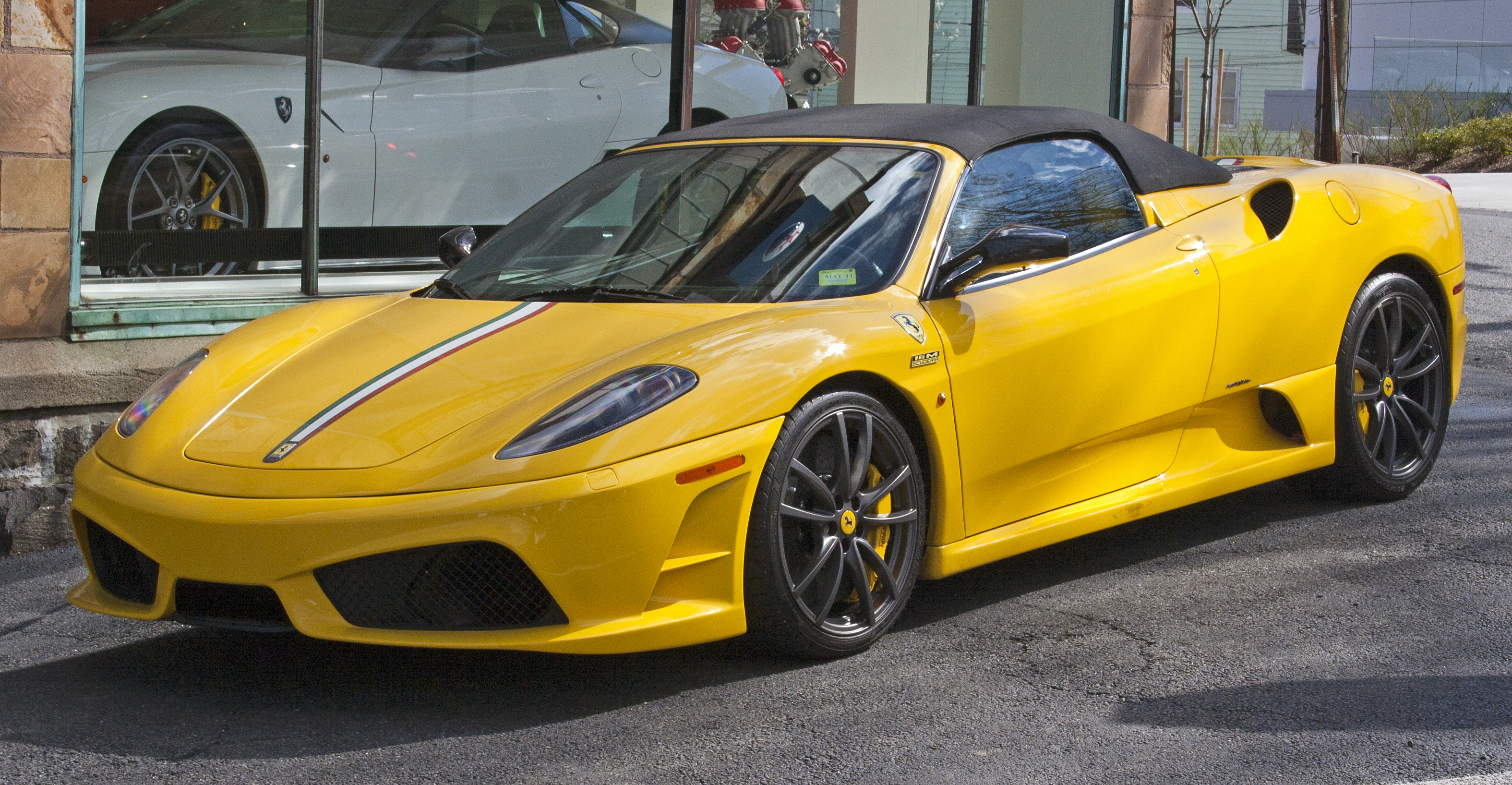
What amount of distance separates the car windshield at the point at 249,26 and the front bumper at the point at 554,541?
3727mm

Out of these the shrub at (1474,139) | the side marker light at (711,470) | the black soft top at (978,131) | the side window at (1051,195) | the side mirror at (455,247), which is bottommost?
the side marker light at (711,470)

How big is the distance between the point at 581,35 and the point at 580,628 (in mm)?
5157

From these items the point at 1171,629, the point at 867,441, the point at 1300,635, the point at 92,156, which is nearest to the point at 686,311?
the point at 867,441

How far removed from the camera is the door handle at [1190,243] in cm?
438

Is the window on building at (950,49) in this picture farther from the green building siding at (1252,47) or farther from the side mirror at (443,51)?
the green building siding at (1252,47)

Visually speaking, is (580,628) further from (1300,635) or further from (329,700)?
(1300,635)

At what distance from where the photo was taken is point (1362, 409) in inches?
196

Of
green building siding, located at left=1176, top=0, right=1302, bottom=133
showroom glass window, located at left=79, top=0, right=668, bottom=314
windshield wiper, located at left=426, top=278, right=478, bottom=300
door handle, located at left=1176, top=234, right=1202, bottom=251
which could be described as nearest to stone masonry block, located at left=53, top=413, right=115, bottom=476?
showroom glass window, located at left=79, top=0, right=668, bottom=314

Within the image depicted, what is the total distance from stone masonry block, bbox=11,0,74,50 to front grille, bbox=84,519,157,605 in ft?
8.82

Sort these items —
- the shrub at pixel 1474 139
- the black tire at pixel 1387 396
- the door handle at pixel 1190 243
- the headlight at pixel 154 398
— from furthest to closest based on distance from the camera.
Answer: the shrub at pixel 1474 139 → the black tire at pixel 1387 396 → the door handle at pixel 1190 243 → the headlight at pixel 154 398

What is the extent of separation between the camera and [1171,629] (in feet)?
12.3

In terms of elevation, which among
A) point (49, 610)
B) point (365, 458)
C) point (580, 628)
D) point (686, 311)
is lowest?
point (49, 610)

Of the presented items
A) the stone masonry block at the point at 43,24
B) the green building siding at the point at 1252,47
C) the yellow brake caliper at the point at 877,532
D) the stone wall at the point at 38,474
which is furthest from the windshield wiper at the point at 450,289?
the green building siding at the point at 1252,47

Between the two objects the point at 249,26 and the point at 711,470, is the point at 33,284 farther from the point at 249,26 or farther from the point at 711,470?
the point at 711,470
